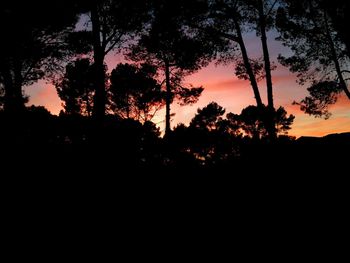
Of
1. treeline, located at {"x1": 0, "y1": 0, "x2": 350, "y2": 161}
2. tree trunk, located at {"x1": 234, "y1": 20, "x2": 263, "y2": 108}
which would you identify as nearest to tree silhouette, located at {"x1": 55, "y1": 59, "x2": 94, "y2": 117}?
treeline, located at {"x1": 0, "y1": 0, "x2": 350, "y2": 161}

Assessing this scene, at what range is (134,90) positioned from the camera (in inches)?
1000

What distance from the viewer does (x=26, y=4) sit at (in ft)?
48.4

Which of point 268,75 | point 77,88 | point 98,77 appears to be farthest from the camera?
point 77,88

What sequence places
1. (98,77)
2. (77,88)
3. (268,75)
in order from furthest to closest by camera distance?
(77,88)
(268,75)
(98,77)

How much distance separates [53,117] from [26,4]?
6.38m

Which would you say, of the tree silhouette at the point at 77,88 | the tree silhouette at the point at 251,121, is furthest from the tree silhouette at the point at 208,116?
the tree silhouette at the point at 77,88

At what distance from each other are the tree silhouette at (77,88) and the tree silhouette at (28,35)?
11.0 feet

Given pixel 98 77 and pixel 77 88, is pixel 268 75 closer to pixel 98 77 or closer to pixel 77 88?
pixel 98 77

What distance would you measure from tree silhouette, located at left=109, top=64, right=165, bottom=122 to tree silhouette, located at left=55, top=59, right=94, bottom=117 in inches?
72.2

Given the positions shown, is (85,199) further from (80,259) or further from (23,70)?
(23,70)

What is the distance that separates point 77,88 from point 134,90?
14.0ft

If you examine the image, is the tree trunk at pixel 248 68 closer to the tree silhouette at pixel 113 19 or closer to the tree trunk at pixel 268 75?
the tree trunk at pixel 268 75

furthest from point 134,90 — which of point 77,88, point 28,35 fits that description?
point 28,35

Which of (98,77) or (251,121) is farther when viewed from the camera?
(251,121)
